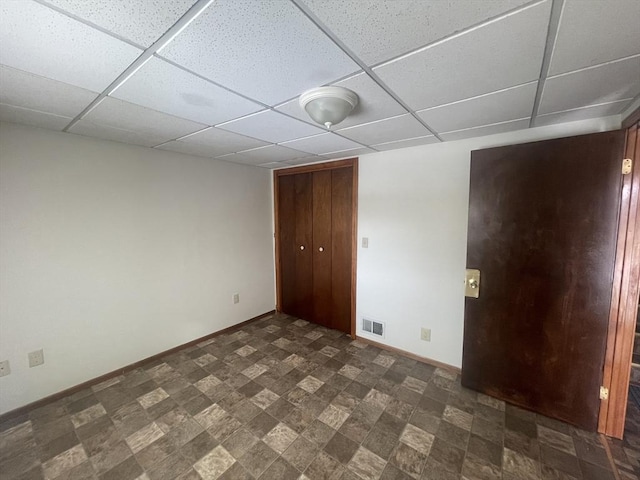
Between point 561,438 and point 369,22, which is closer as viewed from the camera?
point 369,22

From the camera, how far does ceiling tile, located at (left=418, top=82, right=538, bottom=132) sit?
140cm

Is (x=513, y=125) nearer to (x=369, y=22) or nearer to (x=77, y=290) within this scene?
(x=369, y=22)

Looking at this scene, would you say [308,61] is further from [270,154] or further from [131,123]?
[270,154]

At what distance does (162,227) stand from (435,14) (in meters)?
2.83

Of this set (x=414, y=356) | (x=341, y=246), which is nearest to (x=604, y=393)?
(x=414, y=356)

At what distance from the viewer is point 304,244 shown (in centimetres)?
357

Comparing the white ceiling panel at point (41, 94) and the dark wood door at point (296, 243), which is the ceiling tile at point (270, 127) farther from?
the dark wood door at point (296, 243)

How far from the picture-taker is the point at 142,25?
88 centimetres

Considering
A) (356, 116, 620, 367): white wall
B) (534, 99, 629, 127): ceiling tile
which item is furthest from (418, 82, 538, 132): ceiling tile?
(356, 116, 620, 367): white wall

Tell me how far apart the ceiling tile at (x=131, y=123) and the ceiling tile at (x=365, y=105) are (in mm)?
792

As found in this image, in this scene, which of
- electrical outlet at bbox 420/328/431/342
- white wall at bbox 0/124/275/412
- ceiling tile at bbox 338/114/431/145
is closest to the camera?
ceiling tile at bbox 338/114/431/145

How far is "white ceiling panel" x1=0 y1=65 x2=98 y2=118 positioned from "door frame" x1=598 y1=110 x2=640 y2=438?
321 cm

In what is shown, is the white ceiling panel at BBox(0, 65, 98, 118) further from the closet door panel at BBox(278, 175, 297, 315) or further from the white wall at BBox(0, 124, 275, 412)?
the closet door panel at BBox(278, 175, 297, 315)

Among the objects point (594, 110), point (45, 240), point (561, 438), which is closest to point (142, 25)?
point (45, 240)
